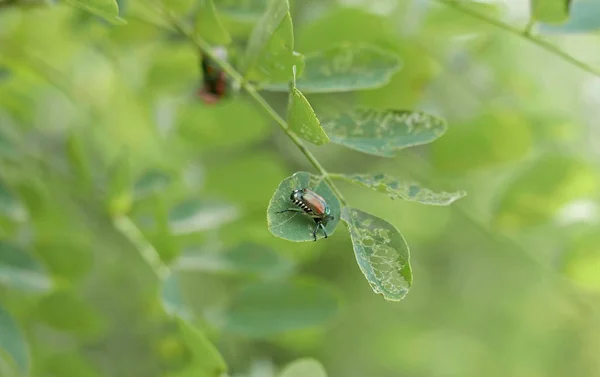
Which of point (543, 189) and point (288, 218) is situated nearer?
point (288, 218)

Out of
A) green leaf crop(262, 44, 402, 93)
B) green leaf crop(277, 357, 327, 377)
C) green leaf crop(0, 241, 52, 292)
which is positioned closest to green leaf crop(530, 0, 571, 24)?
green leaf crop(262, 44, 402, 93)

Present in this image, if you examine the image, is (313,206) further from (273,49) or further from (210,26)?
(210,26)

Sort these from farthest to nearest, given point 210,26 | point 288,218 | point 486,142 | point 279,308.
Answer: point 486,142
point 279,308
point 210,26
point 288,218

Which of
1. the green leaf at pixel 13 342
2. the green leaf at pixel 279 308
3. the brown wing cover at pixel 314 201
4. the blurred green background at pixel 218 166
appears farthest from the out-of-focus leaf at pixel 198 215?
the brown wing cover at pixel 314 201

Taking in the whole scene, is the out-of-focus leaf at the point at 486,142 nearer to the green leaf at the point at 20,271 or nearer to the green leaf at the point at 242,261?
the green leaf at the point at 242,261

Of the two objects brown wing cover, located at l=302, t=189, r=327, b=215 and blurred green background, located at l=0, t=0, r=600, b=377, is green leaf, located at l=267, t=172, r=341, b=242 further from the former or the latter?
blurred green background, located at l=0, t=0, r=600, b=377

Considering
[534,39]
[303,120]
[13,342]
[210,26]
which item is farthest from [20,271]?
[534,39]

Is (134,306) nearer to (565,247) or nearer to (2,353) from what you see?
(2,353)
